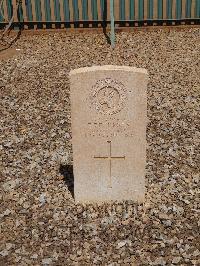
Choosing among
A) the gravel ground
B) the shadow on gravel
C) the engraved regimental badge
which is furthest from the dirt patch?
the engraved regimental badge

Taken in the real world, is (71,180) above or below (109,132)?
below

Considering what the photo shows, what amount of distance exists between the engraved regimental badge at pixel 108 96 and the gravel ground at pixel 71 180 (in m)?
1.28

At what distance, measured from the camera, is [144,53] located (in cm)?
1123

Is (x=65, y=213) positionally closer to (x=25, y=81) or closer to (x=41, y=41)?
(x=25, y=81)

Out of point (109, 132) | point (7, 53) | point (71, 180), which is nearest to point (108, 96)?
point (109, 132)

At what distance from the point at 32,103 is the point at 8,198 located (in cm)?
314

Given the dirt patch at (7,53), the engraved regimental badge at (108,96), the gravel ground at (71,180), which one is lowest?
the gravel ground at (71,180)

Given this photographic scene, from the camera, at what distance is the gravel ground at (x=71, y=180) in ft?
16.4

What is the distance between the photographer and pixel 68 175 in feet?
20.7

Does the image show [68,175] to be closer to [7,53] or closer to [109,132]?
[109,132]

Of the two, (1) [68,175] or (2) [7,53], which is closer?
(1) [68,175]

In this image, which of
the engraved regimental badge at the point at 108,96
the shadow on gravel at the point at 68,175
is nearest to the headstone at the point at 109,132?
the engraved regimental badge at the point at 108,96

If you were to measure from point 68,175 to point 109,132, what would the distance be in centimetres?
129

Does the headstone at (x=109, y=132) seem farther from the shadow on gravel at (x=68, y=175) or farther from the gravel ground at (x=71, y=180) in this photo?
the shadow on gravel at (x=68, y=175)
